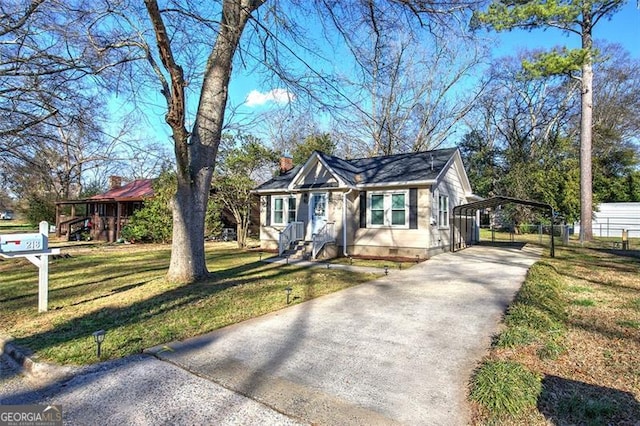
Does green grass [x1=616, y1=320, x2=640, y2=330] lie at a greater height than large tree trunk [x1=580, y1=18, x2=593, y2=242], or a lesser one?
lesser

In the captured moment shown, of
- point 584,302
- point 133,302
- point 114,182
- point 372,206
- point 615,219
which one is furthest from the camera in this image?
point 114,182

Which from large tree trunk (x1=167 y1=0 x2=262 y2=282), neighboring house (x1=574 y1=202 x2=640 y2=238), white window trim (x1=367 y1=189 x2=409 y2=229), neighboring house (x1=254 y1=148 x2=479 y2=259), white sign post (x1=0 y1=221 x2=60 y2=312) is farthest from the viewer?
neighboring house (x1=574 y1=202 x2=640 y2=238)

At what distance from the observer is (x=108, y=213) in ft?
83.2

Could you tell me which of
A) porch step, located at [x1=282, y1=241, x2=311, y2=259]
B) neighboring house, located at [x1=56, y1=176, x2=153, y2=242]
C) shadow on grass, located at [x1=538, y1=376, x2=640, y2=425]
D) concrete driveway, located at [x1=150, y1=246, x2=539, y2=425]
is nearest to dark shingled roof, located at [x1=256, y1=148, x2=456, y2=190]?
porch step, located at [x1=282, y1=241, x2=311, y2=259]

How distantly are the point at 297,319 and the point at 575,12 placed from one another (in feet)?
62.3

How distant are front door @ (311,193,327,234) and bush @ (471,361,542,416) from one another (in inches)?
445

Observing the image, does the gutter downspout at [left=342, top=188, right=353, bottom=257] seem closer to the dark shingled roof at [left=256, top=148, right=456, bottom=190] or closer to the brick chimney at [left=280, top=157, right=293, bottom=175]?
the dark shingled roof at [left=256, top=148, right=456, bottom=190]

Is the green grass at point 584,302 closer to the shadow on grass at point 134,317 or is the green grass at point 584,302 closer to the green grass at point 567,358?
the green grass at point 567,358

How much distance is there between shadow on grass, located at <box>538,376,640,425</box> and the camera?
9.17ft

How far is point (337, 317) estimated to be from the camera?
5734 mm

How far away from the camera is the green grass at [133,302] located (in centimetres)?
466

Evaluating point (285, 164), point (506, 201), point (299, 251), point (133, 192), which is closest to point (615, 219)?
point (506, 201)

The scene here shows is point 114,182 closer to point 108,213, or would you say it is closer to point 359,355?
point 108,213

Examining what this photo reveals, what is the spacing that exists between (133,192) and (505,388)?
83.2ft
